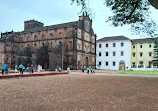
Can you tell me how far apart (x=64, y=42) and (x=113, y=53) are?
17659 mm

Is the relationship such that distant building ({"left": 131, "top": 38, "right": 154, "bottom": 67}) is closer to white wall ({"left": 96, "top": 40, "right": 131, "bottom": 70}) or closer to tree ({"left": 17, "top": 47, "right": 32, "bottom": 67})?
white wall ({"left": 96, "top": 40, "right": 131, "bottom": 70})

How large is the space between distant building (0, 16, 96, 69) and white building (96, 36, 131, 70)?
2.49m

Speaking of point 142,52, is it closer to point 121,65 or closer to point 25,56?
point 121,65

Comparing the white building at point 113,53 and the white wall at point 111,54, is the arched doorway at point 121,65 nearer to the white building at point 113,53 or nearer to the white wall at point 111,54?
the white building at point 113,53

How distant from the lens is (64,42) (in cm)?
4325

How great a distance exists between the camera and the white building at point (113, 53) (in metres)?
47.2

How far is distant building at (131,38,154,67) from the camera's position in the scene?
4850cm

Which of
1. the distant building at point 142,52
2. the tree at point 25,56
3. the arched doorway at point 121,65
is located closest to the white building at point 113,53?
the arched doorway at point 121,65

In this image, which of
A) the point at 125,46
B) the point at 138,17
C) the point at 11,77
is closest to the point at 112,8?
the point at 138,17

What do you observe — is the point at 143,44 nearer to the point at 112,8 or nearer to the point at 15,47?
the point at 112,8

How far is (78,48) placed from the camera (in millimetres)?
42938

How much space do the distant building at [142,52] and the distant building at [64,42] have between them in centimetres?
1410

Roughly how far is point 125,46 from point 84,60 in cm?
1443

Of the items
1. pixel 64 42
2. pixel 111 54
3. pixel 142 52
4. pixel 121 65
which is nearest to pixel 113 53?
pixel 111 54
